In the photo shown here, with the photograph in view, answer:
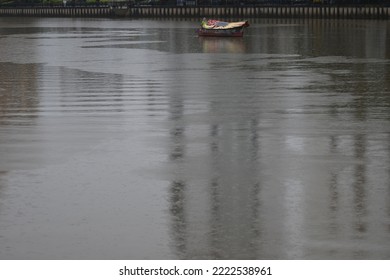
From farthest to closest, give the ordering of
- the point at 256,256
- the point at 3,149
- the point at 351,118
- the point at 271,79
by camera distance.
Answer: the point at 271,79 < the point at 351,118 < the point at 3,149 < the point at 256,256

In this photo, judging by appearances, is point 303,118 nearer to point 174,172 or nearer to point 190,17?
point 174,172

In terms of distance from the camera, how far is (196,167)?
19.4m

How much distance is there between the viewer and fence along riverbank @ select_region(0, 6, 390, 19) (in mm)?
A: 127375

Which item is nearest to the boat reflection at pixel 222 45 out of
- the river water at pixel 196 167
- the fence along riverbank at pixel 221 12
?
the river water at pixel 196 167

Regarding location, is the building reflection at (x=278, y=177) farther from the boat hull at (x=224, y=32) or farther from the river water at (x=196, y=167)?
the boat hull at (x=224, y=32)

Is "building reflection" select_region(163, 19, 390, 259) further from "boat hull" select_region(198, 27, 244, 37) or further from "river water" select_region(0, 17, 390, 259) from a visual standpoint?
"boat hull" select_region(198, 27, 244, 37)

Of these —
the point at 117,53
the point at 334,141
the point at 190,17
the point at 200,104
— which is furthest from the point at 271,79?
the point at 190,17

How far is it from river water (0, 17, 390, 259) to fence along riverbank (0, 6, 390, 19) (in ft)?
296

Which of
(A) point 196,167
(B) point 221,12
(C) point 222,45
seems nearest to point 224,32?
(C) point 222,45

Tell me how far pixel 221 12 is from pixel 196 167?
12558 centimetres

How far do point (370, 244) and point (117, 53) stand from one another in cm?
4573

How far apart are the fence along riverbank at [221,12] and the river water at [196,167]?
3548 inches

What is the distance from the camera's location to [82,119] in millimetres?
25891

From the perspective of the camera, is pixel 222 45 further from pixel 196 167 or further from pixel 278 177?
pixel 278 177
